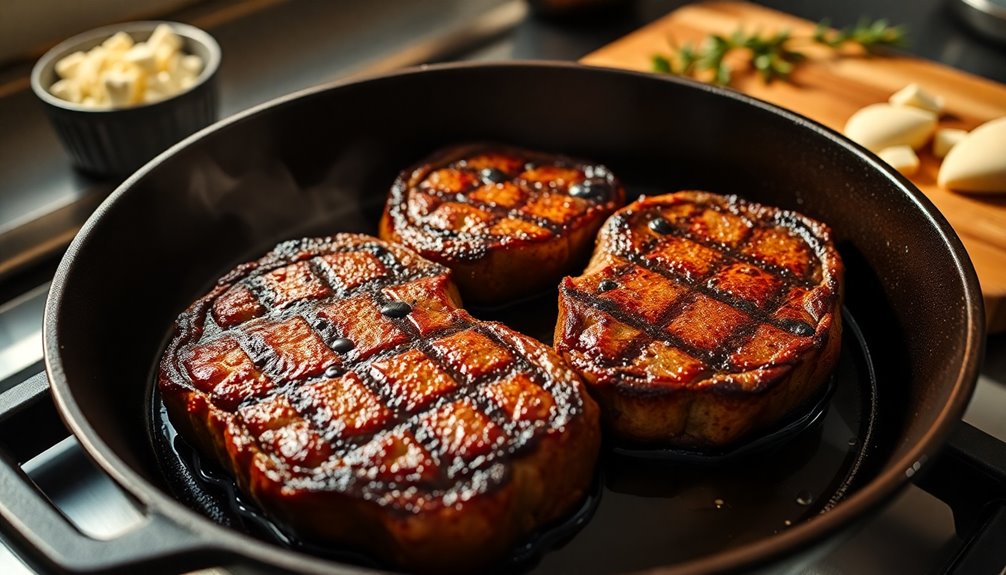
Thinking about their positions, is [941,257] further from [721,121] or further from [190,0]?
[190,0]

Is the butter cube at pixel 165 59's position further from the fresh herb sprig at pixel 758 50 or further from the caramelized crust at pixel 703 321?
the fresh herb sprig at pixel 758 50

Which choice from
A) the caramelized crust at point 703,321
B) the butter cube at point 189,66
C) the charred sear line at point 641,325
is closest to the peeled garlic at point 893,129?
the caramelized crust at point 703,321

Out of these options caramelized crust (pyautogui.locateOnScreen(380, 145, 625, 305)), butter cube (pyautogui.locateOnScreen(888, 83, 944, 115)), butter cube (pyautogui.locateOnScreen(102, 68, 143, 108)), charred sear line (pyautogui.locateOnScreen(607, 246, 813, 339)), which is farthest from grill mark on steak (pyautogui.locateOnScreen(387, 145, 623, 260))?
butter cube (pyautogui.locateOnScreen(888, 83, 944, 115))

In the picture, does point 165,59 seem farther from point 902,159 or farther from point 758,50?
point 902,159

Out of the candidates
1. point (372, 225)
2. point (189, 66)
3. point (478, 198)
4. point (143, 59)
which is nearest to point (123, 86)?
point (143, 59)

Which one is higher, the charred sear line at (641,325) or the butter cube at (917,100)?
the butter cube at (917,100)

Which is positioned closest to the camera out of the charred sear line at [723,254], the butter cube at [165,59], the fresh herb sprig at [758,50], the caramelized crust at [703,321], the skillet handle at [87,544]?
the skillet handle at [87,544]

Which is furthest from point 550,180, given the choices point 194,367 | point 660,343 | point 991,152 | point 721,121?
point 991,152
